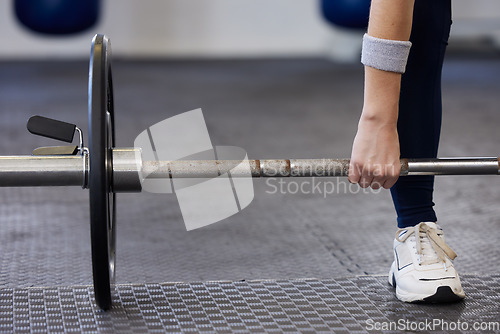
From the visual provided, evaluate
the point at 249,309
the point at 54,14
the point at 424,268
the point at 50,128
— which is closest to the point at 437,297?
the point at 424,268

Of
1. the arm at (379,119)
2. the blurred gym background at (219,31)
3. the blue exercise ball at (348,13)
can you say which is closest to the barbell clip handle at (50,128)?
the arm at (379,119)

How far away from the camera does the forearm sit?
2.88 ft

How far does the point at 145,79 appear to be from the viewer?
3494mm

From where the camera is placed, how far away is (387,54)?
0.88m

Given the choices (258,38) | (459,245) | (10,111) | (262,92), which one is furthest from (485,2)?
(459,245)

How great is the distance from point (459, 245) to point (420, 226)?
310 millimetres

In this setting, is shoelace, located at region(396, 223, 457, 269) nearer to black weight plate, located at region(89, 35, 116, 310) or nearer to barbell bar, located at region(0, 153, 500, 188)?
barbell bar, located at region(0, 153, 500, 188)

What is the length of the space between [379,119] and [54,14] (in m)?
3.10

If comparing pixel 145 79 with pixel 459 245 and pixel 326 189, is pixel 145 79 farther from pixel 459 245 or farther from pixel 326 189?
pixel 459 245

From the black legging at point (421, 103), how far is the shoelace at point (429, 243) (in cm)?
2

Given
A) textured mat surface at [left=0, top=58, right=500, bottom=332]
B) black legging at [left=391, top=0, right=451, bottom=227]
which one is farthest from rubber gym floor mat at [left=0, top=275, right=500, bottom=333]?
black legging at [left=391, top=0, right=451, bottom=227]

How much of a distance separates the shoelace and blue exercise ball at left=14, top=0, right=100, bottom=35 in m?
3.03

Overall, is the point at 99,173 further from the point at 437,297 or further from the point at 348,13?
the point at 348,13

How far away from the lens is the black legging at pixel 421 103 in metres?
0.99
